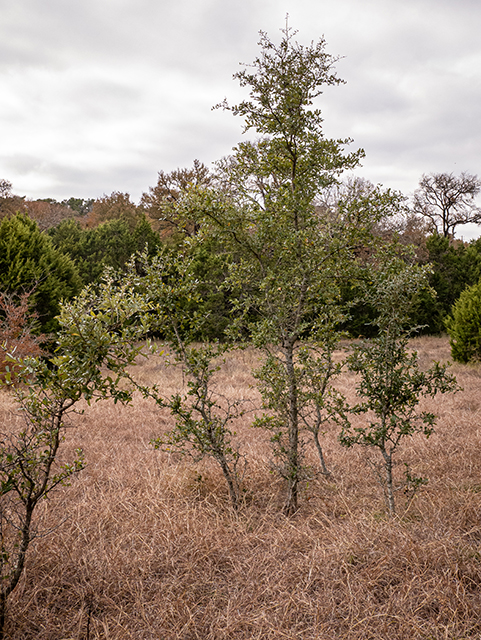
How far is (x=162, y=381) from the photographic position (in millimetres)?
8102

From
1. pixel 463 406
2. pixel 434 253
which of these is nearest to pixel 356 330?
pixel 434 253

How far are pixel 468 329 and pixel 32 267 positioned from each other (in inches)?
396

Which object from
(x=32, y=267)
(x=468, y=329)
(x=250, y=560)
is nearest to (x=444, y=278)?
(x=468, y=329)

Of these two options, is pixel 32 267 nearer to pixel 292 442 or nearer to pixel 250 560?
pixel 292 442

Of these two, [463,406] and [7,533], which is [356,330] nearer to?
[463,406]

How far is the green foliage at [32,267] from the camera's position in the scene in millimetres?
9008

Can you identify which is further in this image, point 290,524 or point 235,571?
point 290,524

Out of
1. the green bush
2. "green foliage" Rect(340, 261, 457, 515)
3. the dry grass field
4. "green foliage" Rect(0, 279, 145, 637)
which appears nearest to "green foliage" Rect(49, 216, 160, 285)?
the green bush

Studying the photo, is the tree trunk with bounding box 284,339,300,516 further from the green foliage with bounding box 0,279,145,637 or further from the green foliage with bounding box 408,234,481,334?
the green foliage with bounding box 408,234,481,334

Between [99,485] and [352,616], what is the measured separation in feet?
8.47

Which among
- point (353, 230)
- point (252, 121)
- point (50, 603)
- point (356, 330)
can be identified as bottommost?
point (50, 603)

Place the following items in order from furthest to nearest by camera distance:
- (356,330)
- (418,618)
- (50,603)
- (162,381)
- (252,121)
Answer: (356,330)
(162,381)
(252,121)
(50,603)
(418,618)

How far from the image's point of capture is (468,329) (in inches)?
366

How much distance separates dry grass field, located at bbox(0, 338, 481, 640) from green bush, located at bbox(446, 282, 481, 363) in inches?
227
